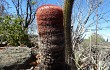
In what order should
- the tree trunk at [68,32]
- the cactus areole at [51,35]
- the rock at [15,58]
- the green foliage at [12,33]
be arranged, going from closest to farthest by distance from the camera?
1. the cactus areole at [51,35]
2. the tree trunk at [68,32]
3. the rock at [15,58]
4. the green foliage at [12,33]

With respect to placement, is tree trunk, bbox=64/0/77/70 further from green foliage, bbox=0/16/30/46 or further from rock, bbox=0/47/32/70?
green foliage, bbox=0/16/30/46

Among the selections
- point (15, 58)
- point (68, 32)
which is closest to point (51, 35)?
point (68, 32)

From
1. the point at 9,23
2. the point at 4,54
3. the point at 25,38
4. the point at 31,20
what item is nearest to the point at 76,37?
the point at 25,38

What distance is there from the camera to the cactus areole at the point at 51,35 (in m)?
5.75

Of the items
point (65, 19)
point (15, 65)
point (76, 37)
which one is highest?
point (65, 19)

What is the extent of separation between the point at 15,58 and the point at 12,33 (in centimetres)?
326

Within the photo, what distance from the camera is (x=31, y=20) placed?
779 inches

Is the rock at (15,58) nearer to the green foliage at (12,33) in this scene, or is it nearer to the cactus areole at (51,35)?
the cactus areole at (51,35)

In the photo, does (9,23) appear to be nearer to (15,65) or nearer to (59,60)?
(15,65)

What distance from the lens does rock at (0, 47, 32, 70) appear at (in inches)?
314

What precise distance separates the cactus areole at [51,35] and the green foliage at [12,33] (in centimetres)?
543

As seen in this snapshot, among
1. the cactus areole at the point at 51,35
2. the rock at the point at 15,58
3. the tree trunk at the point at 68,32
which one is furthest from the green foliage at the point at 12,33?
the cactus areole at the point at 51,35

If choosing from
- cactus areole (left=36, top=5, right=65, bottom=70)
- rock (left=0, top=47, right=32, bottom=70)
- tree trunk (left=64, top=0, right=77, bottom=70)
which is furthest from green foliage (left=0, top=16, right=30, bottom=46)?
cactus areole (left=36, top=5, right=65, bottom=70)

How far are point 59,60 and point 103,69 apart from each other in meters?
1.03
